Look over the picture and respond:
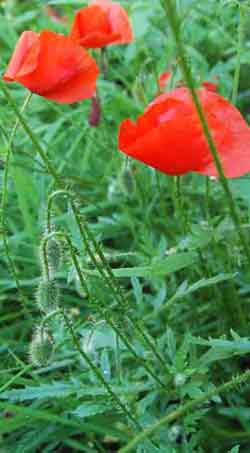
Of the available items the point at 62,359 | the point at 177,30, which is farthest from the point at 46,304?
the point at 177,30

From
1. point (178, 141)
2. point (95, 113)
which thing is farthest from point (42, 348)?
point (95, 113)

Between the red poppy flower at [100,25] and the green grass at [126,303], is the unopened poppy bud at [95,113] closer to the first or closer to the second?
the green grass at [126,303]

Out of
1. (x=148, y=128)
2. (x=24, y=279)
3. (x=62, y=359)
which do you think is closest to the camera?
(x=148, y=128)

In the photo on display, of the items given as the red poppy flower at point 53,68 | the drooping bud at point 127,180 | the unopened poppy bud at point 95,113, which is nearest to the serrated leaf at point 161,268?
the red poppy flower at point 53,68

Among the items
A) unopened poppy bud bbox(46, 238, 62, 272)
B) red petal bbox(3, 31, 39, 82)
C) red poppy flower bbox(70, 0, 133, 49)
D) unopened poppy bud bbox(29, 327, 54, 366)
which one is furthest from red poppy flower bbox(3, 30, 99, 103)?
unopened poppy bud bbox(29, 327, 54, 366)

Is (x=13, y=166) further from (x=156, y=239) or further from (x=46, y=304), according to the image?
(x=46, y=304)
